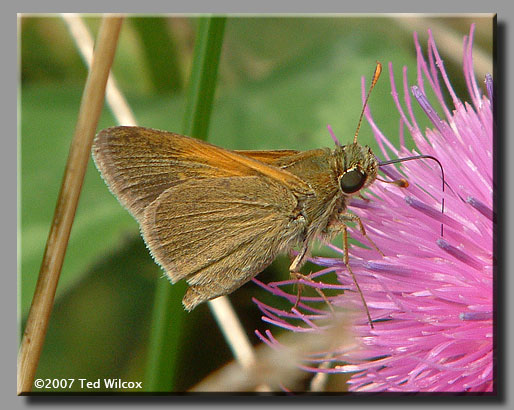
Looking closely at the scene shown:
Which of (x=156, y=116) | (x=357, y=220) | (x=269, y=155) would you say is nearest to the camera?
(x=357, y=220)

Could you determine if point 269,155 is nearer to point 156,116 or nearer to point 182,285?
point 182,285

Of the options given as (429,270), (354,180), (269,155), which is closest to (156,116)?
(269,155)

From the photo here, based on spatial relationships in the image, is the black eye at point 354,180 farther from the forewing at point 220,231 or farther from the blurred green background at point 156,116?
the blurred green background at point 156,116

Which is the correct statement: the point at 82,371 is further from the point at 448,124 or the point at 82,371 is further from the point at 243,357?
the point at 448,124

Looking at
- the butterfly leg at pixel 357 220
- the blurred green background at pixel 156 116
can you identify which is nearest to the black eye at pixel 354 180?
the butterfly leg at pixel 357 220

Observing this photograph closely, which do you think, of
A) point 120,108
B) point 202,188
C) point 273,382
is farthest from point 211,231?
point 120,108

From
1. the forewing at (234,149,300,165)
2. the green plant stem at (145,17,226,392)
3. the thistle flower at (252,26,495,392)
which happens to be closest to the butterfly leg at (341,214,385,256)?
the thistle flower at (252,26,495,392)
